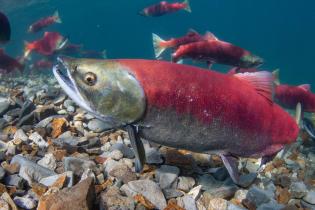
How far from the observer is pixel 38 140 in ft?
14.6

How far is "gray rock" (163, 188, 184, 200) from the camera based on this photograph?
140 inches

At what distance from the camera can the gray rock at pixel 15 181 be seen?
3.29m

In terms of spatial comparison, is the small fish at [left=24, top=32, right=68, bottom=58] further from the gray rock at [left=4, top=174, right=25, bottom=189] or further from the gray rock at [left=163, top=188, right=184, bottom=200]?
the gray rock at [left=163, top=188, right=184, bottom=200]

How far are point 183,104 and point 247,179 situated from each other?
1.50 m

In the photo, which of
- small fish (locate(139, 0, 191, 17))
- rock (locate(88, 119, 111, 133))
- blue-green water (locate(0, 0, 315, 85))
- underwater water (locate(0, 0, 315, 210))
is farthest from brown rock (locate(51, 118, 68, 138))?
blue-green water (locate(0, 0, 315, 85))

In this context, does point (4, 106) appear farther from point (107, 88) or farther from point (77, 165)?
point (107, 88)

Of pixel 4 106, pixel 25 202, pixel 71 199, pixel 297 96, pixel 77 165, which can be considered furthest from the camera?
pixel 297 96

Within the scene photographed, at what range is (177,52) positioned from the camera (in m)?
7.23

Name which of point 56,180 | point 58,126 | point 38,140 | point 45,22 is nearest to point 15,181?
point 56,180

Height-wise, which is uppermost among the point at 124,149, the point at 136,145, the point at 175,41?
the point at 136,145

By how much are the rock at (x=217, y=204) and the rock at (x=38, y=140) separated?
208 cm

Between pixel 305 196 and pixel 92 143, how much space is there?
2519 mm

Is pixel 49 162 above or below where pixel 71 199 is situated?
below

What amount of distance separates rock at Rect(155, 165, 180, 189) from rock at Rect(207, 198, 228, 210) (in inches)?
17.8
